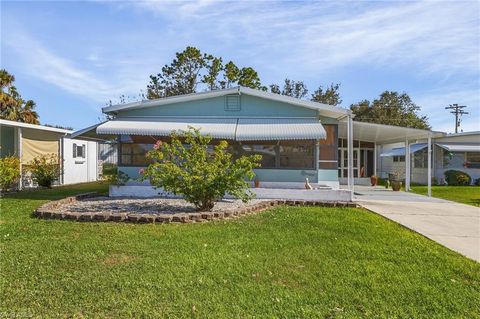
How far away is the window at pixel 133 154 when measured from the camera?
18.4 m

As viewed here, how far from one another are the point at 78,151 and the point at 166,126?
13463 mm

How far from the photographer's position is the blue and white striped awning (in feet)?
53.3

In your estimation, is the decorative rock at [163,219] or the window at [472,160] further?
the window at [472,160]

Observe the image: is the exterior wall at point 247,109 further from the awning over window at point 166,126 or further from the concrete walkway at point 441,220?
the concrete walkway at point 441,220

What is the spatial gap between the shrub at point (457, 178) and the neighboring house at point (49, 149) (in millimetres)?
29389

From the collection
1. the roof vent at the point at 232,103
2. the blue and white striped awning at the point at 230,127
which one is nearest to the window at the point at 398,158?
the blue and white striped awning at the point at 230,127

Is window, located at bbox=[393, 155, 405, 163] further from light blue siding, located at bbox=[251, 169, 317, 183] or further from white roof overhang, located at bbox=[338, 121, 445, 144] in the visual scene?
light blue siding, located at bbox=[251, 169, 317, 183]

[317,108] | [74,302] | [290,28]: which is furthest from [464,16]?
[74,302]

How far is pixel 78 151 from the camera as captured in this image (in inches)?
1094

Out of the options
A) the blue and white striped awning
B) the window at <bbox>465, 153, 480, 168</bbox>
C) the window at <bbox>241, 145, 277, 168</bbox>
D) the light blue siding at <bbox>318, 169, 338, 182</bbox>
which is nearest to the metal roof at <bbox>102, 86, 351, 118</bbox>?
the blue and white striped awning

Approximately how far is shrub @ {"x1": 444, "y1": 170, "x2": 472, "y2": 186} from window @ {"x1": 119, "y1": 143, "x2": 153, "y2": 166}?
→ 25.6m

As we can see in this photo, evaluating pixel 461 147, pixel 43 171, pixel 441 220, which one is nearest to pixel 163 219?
pixel 441 220

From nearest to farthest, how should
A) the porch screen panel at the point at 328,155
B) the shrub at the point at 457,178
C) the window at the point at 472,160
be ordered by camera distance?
the porch screen panel at the point at 328,155
the shrub at the point at 457,178
the window at the point at 472,160

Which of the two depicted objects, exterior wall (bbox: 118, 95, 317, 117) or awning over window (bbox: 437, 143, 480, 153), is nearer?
exterior wall (bbox: 118, 95, 317, 117)
